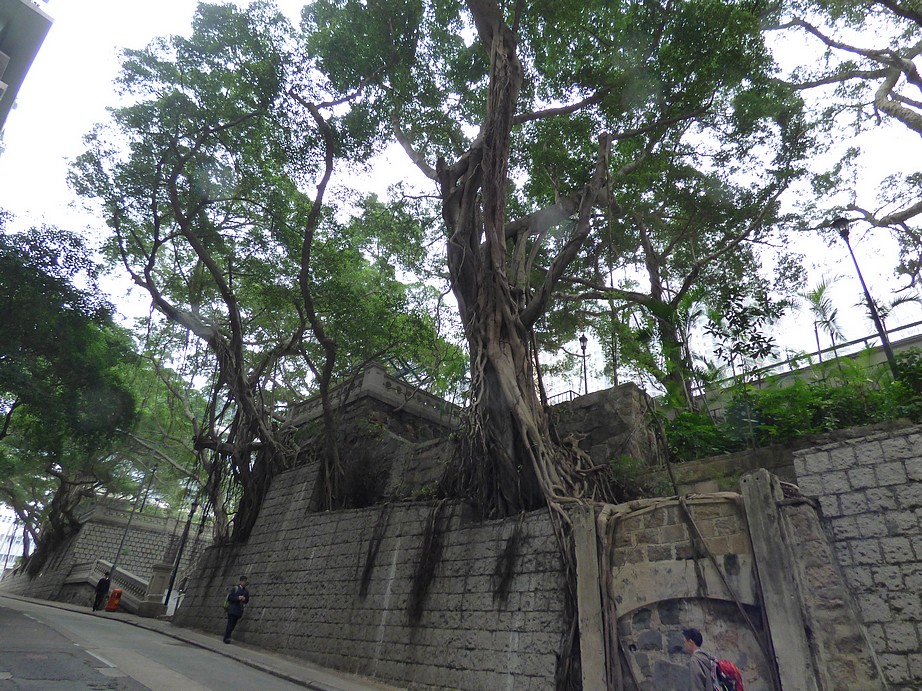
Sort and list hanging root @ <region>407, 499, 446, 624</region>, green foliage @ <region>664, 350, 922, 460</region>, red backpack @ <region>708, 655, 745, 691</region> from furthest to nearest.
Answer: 1. hanging root @ <region>407, 499, 446, 624</region>
2. green foliage @ <region>664, 350, 922, 460</region>
3. red backpack @ <region>708, 655, 745, 691</region>

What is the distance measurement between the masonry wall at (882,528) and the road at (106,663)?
5669 mm

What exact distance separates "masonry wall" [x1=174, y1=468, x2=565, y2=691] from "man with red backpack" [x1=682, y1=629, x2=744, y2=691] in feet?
4.34

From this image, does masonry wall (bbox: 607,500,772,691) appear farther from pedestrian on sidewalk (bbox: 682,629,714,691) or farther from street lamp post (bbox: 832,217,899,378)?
street lamp post (bbox: 832,217,899,378)

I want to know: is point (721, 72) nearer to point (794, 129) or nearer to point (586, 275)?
point (794, 129)

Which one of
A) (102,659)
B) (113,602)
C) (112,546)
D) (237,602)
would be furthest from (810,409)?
(112,546)

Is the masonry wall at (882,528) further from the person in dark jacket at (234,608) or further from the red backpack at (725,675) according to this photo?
the person in dark jacket at (234,608)

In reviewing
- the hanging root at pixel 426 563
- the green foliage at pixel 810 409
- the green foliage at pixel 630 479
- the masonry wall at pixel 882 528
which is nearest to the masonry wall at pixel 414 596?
the hanging root at pixel 426 563

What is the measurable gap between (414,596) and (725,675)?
3.87m

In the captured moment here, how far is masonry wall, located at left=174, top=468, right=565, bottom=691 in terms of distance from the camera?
5.76 m

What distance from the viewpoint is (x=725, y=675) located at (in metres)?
4.31

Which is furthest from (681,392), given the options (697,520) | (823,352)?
(697,520)

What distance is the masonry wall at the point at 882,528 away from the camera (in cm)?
371

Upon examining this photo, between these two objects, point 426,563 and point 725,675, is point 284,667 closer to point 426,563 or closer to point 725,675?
point 426,563

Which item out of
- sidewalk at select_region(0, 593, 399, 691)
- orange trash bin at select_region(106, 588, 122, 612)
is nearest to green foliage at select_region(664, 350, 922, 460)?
sidewalk at select_region(0, 593, 399, 691)
